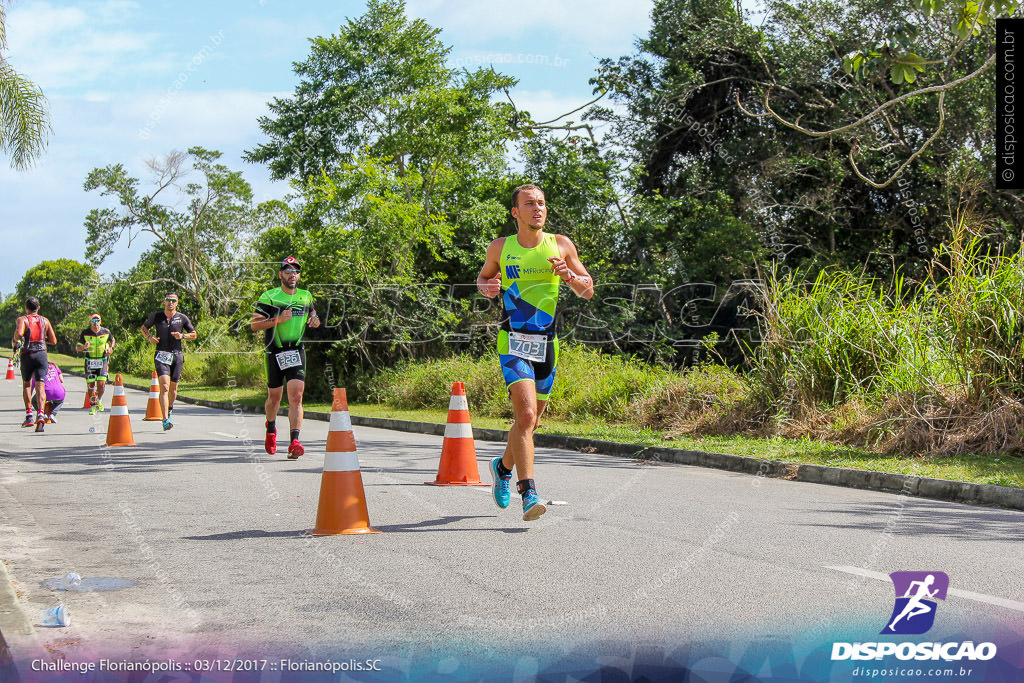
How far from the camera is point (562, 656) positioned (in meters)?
3.78

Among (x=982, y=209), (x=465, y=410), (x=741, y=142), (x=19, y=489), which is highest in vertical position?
(x=741, y=142)

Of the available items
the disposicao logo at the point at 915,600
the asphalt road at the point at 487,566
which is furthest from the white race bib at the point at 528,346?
the disposicao logo at the point at 915,600

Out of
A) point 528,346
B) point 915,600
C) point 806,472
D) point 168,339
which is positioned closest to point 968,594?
point 915,600

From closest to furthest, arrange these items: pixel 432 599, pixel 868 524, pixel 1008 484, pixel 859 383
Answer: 1. pixel 432 599
2. pixel 868 524
3. pixel 1008 484
4. pixel 859 383

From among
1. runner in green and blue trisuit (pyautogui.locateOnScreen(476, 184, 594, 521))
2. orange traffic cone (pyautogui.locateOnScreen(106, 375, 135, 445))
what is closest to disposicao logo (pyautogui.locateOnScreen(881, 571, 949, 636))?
runner in green and blue trisuit (pyautogui.locateOnScreen(476, 184, 594, 521))

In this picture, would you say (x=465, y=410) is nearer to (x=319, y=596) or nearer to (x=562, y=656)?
(x=319, y=596)

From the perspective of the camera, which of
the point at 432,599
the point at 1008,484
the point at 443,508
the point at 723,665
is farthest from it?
the point at 1008,484

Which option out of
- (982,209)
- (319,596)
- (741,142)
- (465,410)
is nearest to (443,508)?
(465,410)

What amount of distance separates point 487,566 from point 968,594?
97.5 inches

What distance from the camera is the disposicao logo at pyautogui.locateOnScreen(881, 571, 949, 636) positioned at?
4.10 m

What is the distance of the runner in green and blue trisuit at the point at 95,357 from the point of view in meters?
20.5

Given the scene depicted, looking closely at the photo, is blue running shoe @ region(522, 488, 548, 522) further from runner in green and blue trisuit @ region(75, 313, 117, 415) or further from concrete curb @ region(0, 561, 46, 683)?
runner in green and blue trisuit @ region(75, 313, 117, 415)

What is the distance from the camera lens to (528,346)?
21.4 ft

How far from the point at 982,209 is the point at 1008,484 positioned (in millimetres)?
15327
